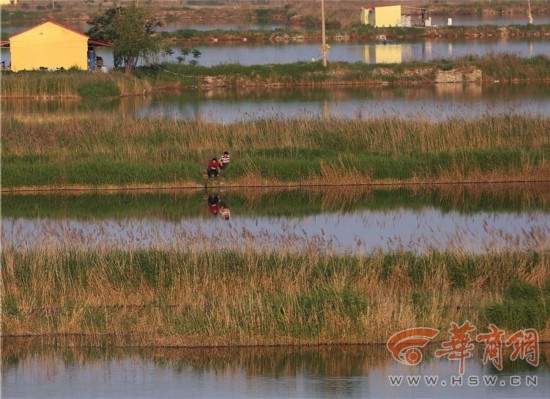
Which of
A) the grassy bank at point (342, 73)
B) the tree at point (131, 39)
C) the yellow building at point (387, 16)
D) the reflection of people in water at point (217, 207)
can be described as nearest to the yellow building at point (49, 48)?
the tree at point (131, 39)

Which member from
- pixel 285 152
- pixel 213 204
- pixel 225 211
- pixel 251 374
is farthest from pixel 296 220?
pixel 251 374

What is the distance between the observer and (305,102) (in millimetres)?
38844

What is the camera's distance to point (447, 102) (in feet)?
122

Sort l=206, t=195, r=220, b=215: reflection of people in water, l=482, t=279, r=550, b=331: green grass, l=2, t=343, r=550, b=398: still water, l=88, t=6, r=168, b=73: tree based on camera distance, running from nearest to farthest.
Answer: l=2, t=343, r=550, b=398: still water, l=482, t=279, r=550, b=331: green grass, l=206, t=195, r=220, b=215: reflection of people in water, l=88, t=6, r=168, b=73: tree

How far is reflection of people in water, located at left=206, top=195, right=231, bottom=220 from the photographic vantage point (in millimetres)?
21031

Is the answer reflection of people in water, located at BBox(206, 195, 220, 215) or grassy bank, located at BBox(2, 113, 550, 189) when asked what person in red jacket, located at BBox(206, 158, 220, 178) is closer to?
grassy bank, located at BBox(2, 113, 550, 189)

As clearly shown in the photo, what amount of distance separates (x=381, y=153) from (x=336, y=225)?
4.79 meters

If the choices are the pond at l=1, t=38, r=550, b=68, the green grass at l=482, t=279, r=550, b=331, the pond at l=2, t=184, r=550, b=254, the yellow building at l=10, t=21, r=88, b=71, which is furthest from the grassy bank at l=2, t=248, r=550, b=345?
the pond at l=1, t=38, r=550, b=68

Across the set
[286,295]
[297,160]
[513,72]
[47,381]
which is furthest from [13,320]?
[513,72]

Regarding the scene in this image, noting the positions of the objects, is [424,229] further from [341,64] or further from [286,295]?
[341,64]

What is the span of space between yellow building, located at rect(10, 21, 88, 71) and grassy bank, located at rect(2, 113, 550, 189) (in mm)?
20314

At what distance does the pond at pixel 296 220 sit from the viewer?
1539 cm

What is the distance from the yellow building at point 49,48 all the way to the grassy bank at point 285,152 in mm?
20314

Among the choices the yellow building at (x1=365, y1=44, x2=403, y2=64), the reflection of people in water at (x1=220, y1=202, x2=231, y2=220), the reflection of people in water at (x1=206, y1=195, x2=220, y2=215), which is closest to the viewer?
the reflection of people in water at (x1=220, y1=202, x2=231, y2=220)
